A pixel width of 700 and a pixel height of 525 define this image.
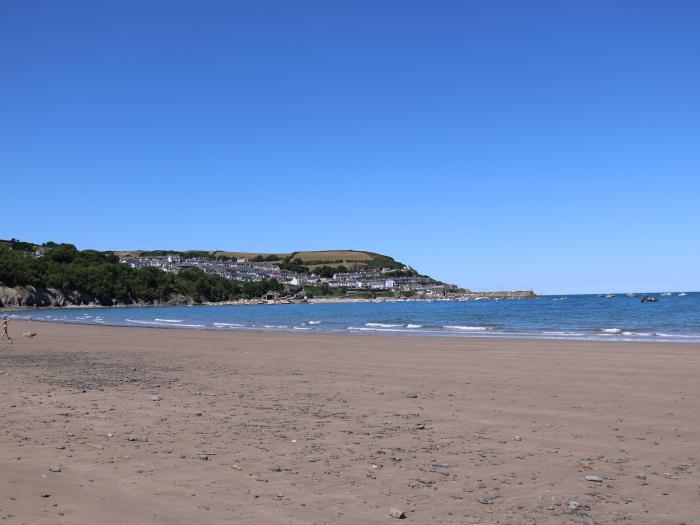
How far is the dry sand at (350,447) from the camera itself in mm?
5660

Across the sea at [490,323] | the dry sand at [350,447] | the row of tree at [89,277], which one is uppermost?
the row of tree at [89,277]

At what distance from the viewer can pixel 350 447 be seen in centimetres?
783

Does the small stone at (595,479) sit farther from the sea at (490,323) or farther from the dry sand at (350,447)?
the sea at (490,323)

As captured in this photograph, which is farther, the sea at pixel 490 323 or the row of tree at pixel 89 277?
the row of tree at pixel 89 277

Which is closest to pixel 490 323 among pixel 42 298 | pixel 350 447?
pixel 350 447

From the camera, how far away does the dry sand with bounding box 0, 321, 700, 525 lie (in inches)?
223

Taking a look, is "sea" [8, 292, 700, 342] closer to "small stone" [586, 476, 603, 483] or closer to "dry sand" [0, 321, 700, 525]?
"dry sand" [0, 321, 700, 525]

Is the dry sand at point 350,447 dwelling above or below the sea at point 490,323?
above

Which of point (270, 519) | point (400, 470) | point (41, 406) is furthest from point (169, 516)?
point (41, 406)

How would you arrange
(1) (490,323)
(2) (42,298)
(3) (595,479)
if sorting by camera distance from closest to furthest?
1. (3) (595,479)
2. (1) (490,323)
3. (2) (42,298)

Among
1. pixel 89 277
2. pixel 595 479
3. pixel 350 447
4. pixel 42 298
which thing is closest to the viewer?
pixel 595 479

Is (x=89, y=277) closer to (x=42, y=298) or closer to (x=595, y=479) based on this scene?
(x=42, y=298)

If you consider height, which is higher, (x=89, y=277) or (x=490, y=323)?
(x=89, y=277)

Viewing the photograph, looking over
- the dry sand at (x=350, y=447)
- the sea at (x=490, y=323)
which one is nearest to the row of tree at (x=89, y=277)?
the sea at (x=490, y=323)
